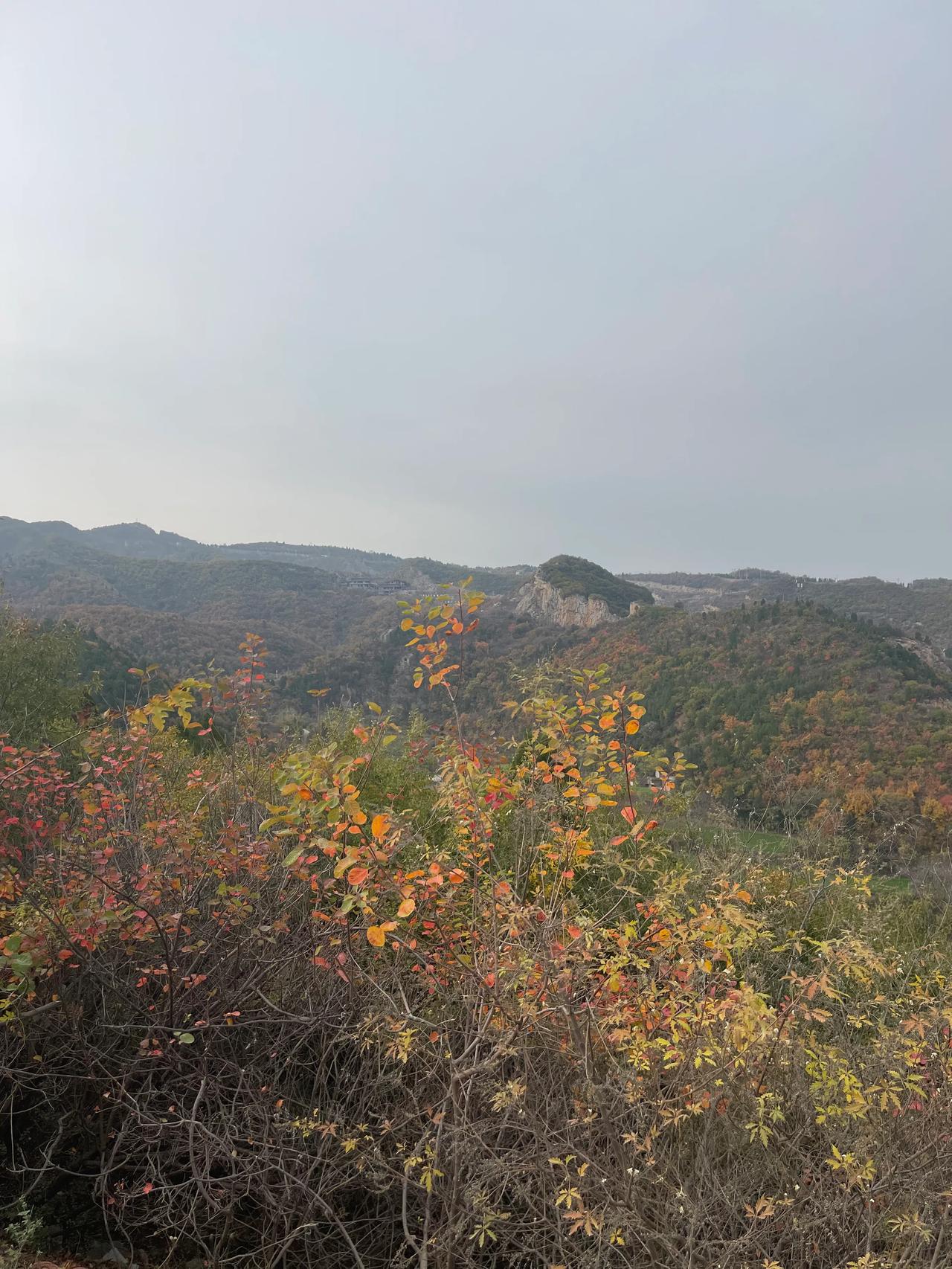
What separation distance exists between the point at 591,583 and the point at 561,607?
930 centimetres

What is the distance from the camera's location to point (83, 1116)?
381 cm

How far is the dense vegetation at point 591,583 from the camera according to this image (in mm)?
84250

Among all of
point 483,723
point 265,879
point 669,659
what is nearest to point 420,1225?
point 265,879

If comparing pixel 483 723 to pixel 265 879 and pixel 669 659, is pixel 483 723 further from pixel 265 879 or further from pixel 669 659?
pixel 669 659

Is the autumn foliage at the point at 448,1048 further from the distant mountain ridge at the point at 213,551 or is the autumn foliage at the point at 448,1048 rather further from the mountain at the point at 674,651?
the distant mountain ridge at the point at 213,551

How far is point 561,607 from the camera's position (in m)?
84.6

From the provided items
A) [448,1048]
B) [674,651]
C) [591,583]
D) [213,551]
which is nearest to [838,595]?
[591,583]

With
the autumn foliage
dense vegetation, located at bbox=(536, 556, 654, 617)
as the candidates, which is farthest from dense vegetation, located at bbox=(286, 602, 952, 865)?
dense vegetation, located at bbox=(536, 556, 654, 617)

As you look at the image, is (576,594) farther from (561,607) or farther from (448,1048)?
(448,1048)

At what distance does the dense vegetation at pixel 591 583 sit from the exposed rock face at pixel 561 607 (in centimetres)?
82

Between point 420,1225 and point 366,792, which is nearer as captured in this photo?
point 420,1225

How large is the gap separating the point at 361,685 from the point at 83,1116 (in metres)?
53.7

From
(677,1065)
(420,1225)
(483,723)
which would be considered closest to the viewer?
(677,1065)

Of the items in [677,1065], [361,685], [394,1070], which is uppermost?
[677,1065]
